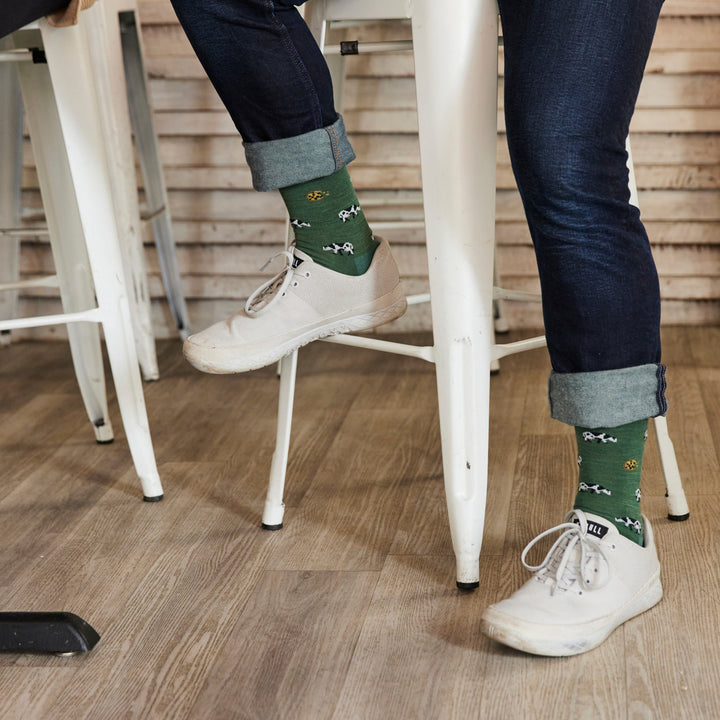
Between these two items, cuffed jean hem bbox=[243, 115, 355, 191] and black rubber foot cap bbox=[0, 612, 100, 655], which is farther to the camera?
cuffed jean hem bbox=[243, 115, 355, 191]

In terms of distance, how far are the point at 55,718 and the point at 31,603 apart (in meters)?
0.26

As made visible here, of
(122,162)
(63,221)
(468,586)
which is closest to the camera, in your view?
(468,586)

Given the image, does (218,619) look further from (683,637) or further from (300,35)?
(300,35)

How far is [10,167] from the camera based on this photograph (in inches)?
84.9

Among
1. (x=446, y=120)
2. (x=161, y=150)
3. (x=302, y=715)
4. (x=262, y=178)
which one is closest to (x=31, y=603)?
(x=302, y=715)

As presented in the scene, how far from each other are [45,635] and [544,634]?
20.3 inches

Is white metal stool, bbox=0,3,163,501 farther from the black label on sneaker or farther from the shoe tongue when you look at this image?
the black label on sneaker

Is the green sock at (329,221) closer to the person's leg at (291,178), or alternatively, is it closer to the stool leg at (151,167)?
the person's leg at (291,178)

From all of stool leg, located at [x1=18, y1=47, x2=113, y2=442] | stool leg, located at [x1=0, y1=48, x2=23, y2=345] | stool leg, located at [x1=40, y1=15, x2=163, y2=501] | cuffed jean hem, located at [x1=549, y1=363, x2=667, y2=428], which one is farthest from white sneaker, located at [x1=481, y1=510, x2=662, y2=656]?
stool leg, located at [x1=0, y1=48, x2=23, y2=345]

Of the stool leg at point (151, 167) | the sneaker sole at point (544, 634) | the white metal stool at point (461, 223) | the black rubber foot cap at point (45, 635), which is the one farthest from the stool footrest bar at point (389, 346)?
the stool leg at point (151, 167)

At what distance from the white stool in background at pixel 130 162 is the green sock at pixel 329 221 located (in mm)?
927

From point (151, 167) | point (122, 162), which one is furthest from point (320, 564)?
point (151, 167)

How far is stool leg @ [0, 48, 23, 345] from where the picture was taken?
6.71ft

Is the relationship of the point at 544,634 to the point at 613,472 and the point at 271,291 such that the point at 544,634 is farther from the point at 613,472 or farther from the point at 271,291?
the point at 271,291
